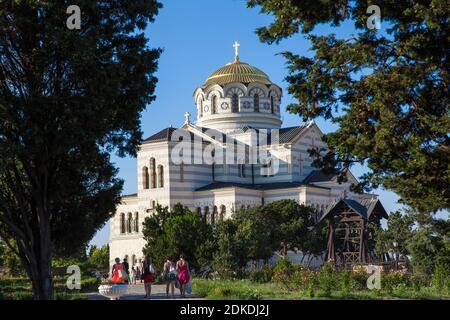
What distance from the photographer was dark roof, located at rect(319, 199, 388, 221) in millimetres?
37219

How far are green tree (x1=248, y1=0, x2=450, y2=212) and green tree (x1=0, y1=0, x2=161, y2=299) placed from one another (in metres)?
3.98

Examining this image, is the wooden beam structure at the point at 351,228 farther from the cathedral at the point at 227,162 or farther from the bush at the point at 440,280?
the cathedral at the point at 227,162

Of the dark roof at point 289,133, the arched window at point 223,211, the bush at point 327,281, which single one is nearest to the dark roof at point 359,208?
the bush at point 327,281

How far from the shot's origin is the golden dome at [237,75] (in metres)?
61.8

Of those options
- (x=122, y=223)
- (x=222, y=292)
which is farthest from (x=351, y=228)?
(x=122, y=223)

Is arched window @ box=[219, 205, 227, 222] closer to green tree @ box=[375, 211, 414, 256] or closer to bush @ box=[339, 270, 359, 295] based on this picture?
green tree @ box=[375, 211, 414, 256]

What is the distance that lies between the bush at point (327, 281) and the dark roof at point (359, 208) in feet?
34.5

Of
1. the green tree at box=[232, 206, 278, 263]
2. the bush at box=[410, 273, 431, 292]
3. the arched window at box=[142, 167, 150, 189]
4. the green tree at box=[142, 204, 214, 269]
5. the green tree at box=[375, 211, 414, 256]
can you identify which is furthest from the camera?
the arched window at box=[142, 167, 150, 189]

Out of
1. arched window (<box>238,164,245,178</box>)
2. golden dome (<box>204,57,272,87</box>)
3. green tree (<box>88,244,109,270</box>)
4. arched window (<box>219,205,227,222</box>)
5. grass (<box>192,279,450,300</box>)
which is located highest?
golden dome (<box>204,57,272,87</box>)

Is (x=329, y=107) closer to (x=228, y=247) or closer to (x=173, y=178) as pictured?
(x=228, y=247)

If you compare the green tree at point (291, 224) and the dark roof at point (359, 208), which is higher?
the dark roof at point (359, 208)

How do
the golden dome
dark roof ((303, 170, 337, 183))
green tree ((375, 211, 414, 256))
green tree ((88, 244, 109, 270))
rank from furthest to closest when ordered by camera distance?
green tree ((88, 244, 109, 270)) < the golden dome < dark roof ((303, 170, 337, 183)) < green tree ((375, 211, 414, 256))

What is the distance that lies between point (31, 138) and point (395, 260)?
78.9 feet

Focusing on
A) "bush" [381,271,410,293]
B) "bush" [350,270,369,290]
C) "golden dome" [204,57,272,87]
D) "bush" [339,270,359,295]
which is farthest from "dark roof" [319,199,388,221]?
"golden dome" [204,57,272,87]
